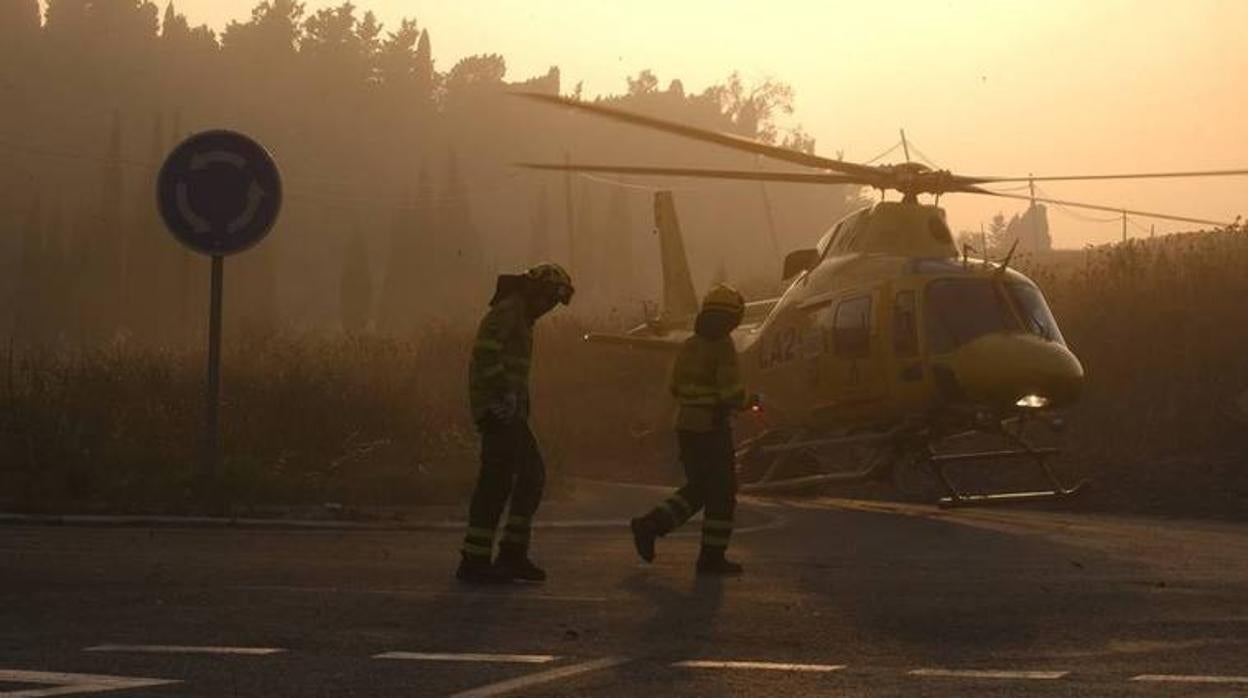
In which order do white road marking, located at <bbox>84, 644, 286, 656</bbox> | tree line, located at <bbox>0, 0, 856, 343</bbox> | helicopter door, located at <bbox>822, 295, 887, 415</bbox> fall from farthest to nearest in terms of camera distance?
1. tree line, located at <bbox>0, 0, 856, 343</bbox>
2. helicopter door, located at <bbox>822, 295, 887, 415</bbox>
3. white road marking, located at <bbox>84, 644, 286, 656</bbox>

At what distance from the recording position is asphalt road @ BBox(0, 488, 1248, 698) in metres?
7.09

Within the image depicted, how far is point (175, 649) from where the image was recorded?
780 cm

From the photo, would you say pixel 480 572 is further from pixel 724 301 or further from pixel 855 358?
pixel 855 358

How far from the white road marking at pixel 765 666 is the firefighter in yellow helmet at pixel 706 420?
14.0ft

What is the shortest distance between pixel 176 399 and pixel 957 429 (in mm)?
8447

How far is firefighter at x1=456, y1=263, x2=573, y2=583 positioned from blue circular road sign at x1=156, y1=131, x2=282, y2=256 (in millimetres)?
4385

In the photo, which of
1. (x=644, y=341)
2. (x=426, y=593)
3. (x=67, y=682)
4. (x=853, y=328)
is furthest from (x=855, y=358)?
(x=67, y=682)

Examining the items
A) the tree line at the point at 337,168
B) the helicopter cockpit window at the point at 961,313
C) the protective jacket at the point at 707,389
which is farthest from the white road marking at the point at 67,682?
Result: the tree line at the point at 337,168

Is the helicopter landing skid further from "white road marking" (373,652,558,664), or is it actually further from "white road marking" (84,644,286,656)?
"white road marking" (84,644,286,656)

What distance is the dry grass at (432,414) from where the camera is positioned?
16.8 meters

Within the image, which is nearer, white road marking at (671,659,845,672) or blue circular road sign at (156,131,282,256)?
white road marking at (671,659,845,672)

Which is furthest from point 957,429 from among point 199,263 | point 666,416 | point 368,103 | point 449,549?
point 368,103

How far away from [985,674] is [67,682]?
3102 millimetres

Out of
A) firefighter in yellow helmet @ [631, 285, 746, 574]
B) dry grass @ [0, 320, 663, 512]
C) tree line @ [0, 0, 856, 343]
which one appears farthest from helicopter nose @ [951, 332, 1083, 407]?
tree line @ [0, 0, 856, 343]
